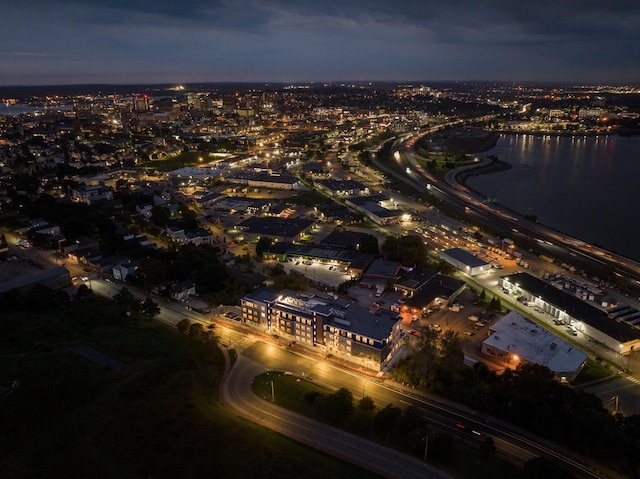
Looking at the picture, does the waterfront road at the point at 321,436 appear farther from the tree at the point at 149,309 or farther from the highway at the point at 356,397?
the tree at the point at 149,309

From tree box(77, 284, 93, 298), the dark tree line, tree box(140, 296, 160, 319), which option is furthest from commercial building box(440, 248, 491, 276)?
tree box(77, 284, 93, 298)

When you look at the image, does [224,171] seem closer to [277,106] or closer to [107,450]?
[107,450]

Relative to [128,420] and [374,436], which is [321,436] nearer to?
[374,436]

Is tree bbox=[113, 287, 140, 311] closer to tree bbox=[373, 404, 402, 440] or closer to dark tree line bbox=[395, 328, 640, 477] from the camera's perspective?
dark tree line bbox=[395, 328, 640, 477]

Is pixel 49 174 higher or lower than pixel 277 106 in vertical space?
lower

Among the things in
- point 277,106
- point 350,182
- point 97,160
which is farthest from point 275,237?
point 277,106
